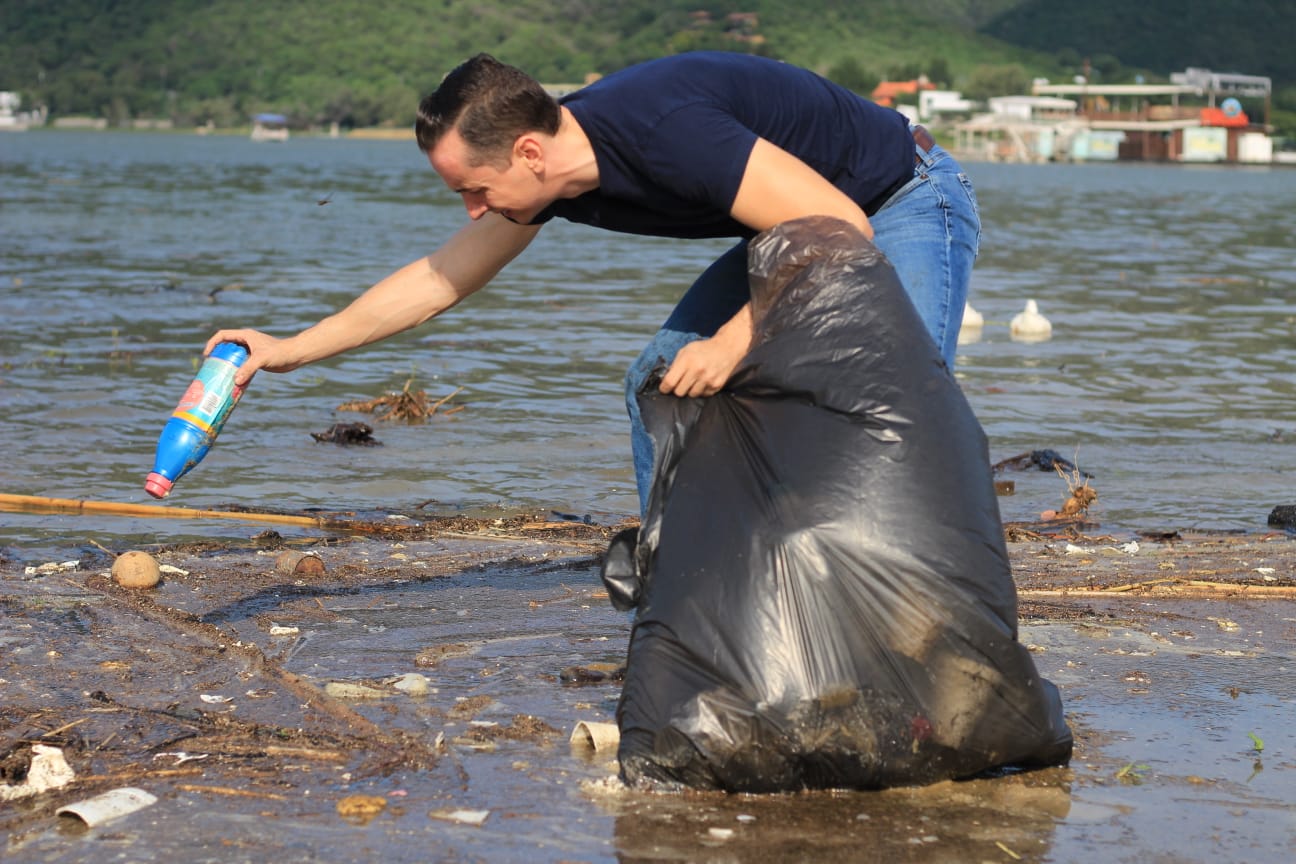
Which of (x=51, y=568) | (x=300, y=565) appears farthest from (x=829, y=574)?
(x=51, y=568)

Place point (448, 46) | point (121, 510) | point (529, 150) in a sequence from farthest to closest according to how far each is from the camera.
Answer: point (448, 46) → point (121, 510) → point (529, 150)

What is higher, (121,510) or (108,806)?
(108,806)

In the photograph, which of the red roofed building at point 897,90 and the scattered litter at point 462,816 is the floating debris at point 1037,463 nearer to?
the scattered litter at point 462,816

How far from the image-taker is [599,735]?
315 centimetres

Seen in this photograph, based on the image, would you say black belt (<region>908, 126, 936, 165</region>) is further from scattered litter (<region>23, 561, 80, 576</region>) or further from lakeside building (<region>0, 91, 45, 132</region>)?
lakeside building (<region>0, 91, 45, 132</region>)

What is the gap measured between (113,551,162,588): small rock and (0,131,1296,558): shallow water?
2.92 ft

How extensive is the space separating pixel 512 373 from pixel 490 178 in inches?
283

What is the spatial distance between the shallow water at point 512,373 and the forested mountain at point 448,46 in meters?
100

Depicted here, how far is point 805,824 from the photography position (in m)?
2.80

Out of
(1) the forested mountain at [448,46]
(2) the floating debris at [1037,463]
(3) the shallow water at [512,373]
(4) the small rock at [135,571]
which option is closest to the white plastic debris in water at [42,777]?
(4) the small rock at [135,571]

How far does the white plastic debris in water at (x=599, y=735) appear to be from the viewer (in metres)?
3.15

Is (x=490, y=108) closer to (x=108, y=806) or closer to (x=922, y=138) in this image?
(x=922, y=138)

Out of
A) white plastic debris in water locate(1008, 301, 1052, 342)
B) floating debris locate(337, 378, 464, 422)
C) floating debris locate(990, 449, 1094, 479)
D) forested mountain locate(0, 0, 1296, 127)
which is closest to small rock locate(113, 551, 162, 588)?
floating debris locate(337, 378, 464, 422)

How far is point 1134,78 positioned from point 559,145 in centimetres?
15164
